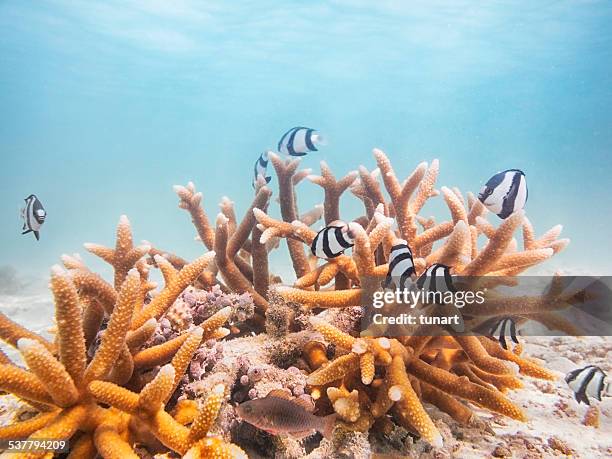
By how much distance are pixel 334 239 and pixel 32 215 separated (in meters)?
4.07

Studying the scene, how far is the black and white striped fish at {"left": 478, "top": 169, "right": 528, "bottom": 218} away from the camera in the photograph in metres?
2.81

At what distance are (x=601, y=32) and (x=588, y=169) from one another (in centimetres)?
8285

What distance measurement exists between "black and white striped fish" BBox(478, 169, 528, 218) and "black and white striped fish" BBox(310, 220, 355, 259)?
42.0 inches

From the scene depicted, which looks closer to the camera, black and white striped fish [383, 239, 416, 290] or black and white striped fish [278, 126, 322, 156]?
black and white striped fish [383, 239, 416, 290]

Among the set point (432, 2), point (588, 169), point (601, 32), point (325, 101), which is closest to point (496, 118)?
point (588, 169)

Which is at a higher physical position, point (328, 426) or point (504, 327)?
point (504, 327)

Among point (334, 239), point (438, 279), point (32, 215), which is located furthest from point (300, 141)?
point (32, 215)

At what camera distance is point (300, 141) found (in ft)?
14.4

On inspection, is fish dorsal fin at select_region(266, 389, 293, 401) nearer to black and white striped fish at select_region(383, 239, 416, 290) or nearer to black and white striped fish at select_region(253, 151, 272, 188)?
black and white striped fish at select_region(383, 239, 416, 290)

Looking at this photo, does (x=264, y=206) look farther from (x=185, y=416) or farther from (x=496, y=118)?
(x=496, y=118)

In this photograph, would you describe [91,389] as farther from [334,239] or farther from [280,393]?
[334,239]

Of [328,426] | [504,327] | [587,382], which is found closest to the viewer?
[328,426]

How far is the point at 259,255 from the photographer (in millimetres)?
4047

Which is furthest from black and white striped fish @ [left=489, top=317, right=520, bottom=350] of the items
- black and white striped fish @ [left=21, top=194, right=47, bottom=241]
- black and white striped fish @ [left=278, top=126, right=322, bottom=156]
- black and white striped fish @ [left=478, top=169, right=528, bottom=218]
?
black and white striped fish @ [left=21, top=194, right=47, bottom=241]
